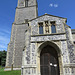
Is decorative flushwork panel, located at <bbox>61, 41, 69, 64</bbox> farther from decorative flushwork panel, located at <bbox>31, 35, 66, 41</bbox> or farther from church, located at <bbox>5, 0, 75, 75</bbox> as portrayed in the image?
decorative flushwork panel, located at <bbox>31, 35, 66, 41</bbox>

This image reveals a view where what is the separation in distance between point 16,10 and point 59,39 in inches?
793

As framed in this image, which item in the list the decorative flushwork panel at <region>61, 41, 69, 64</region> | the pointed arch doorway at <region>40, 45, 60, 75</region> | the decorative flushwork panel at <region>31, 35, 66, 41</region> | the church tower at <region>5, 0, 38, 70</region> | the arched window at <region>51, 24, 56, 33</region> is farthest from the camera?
the church tower at <region>5, 0, 38, 70</region>

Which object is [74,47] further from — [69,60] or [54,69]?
[54,69]

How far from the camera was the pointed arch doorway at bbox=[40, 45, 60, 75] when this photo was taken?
9.43 meters

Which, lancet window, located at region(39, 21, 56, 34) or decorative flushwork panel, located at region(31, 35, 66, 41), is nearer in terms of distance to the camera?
decorative flushwork panel, located at region(31, 35, 66, 41)

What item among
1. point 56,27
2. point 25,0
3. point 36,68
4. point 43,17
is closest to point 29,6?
point 25,0

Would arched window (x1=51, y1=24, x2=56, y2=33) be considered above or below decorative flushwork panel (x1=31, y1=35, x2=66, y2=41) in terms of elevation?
above

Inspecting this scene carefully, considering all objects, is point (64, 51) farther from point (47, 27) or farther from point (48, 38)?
point (47, 27)

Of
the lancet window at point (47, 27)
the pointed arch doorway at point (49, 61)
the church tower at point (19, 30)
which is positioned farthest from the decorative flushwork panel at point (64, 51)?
the church tower at point (19, 30)

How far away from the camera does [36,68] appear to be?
29.3 feet

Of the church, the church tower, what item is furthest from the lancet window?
the church tower

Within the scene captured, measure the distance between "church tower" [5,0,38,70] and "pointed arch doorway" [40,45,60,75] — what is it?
1008 cm

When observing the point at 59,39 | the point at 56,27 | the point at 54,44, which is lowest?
the point at 54,44

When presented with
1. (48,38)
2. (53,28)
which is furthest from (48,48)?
(53,28)
